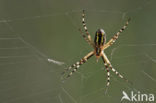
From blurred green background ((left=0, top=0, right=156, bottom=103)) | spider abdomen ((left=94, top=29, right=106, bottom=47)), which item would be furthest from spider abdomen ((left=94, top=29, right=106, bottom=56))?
blurred green background ((left=0, top=0, right=156, bottom=103))

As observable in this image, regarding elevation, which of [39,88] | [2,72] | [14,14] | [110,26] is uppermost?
[14,14]

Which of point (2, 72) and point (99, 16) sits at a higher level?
point (99, 16)

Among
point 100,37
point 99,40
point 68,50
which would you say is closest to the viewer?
point 100,37

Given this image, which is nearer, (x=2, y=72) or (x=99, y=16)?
(x=2, y=72)

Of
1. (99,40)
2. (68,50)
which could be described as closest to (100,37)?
(99,40)

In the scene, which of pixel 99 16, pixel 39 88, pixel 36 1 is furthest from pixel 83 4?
pixel 39 88

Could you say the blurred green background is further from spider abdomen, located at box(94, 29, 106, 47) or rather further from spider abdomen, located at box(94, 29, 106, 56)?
spider abdomen, located at box(94, 29, 106, 47)

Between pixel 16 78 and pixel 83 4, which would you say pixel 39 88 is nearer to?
pixel 16 78

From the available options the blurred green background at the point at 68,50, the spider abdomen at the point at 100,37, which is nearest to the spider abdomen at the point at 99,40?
the spider abdomen at the point at 100,37

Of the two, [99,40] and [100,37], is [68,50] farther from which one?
[100,37]
